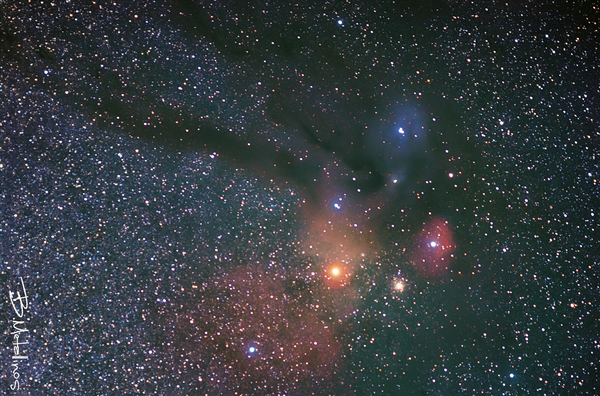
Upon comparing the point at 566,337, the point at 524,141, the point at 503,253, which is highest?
the point at 524,141

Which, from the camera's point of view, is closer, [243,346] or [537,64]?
[243,346]

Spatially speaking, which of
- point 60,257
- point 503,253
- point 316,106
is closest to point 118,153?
point 60,257

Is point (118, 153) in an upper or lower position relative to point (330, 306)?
upper

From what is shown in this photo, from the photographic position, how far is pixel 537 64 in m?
0.54

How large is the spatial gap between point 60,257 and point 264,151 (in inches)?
10.6

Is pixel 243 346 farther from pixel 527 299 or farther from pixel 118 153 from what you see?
pixel 527 299

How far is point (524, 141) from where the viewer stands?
0.52 m

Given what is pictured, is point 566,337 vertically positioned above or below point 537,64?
below

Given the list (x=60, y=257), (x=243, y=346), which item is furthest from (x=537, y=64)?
(x=60, y=257)

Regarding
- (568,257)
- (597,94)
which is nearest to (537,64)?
(597,94)

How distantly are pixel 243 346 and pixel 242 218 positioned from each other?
0.15 m

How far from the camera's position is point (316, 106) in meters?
0.48

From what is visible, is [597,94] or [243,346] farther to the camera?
[597,94]

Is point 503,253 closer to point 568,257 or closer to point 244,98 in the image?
point 568,257
